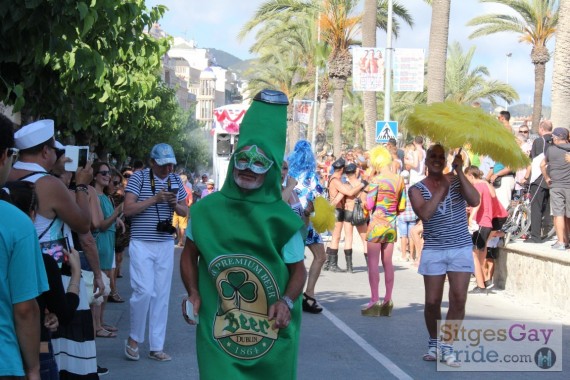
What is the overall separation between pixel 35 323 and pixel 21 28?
4.80 meters

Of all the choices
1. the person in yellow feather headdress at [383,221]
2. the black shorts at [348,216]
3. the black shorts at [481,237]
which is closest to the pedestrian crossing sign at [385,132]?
the black shorts at [348,216]

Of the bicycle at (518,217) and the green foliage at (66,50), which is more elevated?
the green foliage at (66,50)

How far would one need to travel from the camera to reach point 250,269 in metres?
5.29

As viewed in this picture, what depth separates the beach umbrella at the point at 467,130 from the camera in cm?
828

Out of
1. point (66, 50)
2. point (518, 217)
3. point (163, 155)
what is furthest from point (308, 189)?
point (518, 217)

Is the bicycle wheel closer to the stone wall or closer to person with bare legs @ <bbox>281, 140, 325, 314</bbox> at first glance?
the stone wall

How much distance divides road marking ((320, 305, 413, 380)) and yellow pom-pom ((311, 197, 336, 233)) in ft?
3.69

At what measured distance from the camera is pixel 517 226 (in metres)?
17.9

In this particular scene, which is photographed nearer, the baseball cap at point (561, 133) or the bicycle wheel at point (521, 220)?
the baseball cap at point (561, 133)

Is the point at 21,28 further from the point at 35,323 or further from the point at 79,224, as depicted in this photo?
the point at 35,323

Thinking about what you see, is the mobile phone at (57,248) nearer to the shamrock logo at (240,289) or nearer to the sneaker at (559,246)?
the shamrock logo at (240,289)

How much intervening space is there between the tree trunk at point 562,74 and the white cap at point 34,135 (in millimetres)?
12917

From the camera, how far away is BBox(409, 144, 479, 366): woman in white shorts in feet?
28.4

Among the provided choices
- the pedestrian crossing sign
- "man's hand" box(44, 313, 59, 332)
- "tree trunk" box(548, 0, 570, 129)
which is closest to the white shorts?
"man's hand" box(44, 313, 59, 332)
